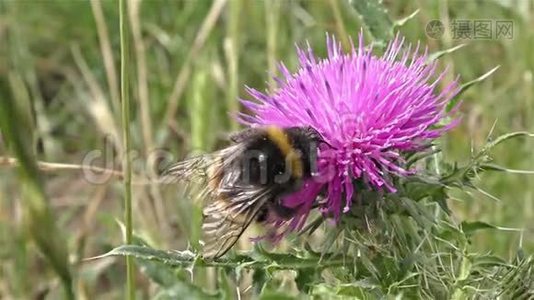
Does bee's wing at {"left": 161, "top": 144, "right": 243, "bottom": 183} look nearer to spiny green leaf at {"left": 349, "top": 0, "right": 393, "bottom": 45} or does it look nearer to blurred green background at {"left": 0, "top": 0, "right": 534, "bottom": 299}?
blurred green background at {"left": 0, "top": 0, "right": 534, "bottom": 299}

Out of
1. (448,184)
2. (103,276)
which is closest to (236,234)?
(448,184)

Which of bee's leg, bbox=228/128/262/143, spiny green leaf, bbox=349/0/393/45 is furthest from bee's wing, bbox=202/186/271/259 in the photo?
spiny green leaf, bbox=349/0/393/45

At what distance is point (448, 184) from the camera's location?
1.83 meters

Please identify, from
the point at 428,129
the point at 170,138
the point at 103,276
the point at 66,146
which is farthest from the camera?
the point at 66,146

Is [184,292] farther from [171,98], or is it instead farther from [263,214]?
[171,98]

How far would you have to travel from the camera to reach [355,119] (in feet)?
5.96

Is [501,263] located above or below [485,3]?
below

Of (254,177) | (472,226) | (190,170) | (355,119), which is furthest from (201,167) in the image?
(472,226)

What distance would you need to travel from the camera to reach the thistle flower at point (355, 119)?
1783mm

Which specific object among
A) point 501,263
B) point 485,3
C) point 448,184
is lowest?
point 501,263

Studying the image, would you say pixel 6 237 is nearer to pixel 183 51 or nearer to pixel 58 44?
pixel 183 51

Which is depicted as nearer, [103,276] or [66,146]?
[103,276]

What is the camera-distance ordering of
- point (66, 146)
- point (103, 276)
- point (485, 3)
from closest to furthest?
point (103, 276) → point (485, 3) → point (66, 146)

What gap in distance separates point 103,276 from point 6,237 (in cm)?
76
